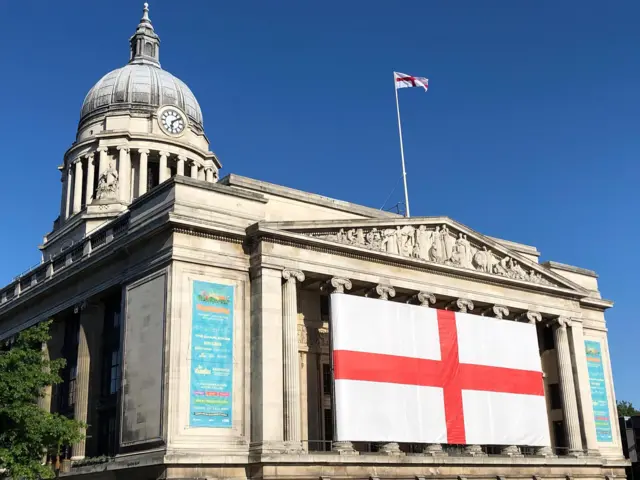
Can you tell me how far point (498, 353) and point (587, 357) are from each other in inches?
394

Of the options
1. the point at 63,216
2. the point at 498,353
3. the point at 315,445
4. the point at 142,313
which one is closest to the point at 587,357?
the point at 498,353

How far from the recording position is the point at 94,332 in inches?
1644

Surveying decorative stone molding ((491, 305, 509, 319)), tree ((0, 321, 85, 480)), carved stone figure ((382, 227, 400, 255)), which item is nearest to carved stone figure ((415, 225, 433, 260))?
carved stone figure ((382, 227, 400, 255))

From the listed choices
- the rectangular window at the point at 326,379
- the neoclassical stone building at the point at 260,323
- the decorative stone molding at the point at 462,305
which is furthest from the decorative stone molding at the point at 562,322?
the rectangular window at the point at 326,379

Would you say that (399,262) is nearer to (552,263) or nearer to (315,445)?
(315,445)

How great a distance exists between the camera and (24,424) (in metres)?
33.0

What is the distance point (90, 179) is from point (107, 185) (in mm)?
4083

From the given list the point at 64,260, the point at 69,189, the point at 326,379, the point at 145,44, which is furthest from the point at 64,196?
the point at 326,379

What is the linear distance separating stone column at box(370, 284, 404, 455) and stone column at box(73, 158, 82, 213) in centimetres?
2988

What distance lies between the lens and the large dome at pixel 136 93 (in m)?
64.9

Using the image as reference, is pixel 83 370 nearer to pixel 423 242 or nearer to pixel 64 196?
pixel 423 242

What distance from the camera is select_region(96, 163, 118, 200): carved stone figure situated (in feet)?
192

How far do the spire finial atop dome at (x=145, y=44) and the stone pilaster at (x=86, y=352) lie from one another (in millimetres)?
34811

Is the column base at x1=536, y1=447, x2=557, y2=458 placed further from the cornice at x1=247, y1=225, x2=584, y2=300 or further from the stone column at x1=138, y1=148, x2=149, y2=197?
the stone column at x1=138, y1=148, x2=149, y2=197
